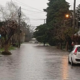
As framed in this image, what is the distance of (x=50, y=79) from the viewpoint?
13.2 metres

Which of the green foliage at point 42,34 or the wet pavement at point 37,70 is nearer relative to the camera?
the wet pavement at point 37,70

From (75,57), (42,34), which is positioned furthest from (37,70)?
(42,34)

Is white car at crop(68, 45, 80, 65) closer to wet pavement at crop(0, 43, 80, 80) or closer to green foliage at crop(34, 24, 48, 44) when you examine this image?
wet pavement at crop(0, 43, 80, 80)

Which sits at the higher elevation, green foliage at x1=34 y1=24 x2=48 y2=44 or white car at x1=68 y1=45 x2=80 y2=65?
A: green foliage at x1=34 y1=24 x2=48 y2=44

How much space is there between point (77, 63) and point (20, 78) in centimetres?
821

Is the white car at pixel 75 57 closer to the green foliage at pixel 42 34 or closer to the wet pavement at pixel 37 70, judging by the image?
the wet pavement at pixel 37 70

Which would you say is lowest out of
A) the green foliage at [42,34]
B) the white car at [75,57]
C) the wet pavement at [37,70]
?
the wet pavement at [37,70]

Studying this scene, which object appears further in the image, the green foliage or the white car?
the green foliage

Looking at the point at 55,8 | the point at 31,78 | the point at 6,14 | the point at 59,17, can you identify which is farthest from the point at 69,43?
the point at 31,78

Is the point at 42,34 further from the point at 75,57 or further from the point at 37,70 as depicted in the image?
the point at 37,70

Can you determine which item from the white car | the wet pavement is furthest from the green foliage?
the white car

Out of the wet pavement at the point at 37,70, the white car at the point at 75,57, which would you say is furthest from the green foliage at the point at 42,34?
the white car at the point at 75,57

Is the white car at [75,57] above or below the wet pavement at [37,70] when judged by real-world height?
above

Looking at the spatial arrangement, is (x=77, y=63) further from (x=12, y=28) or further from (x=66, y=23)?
(x=66, y=23)
